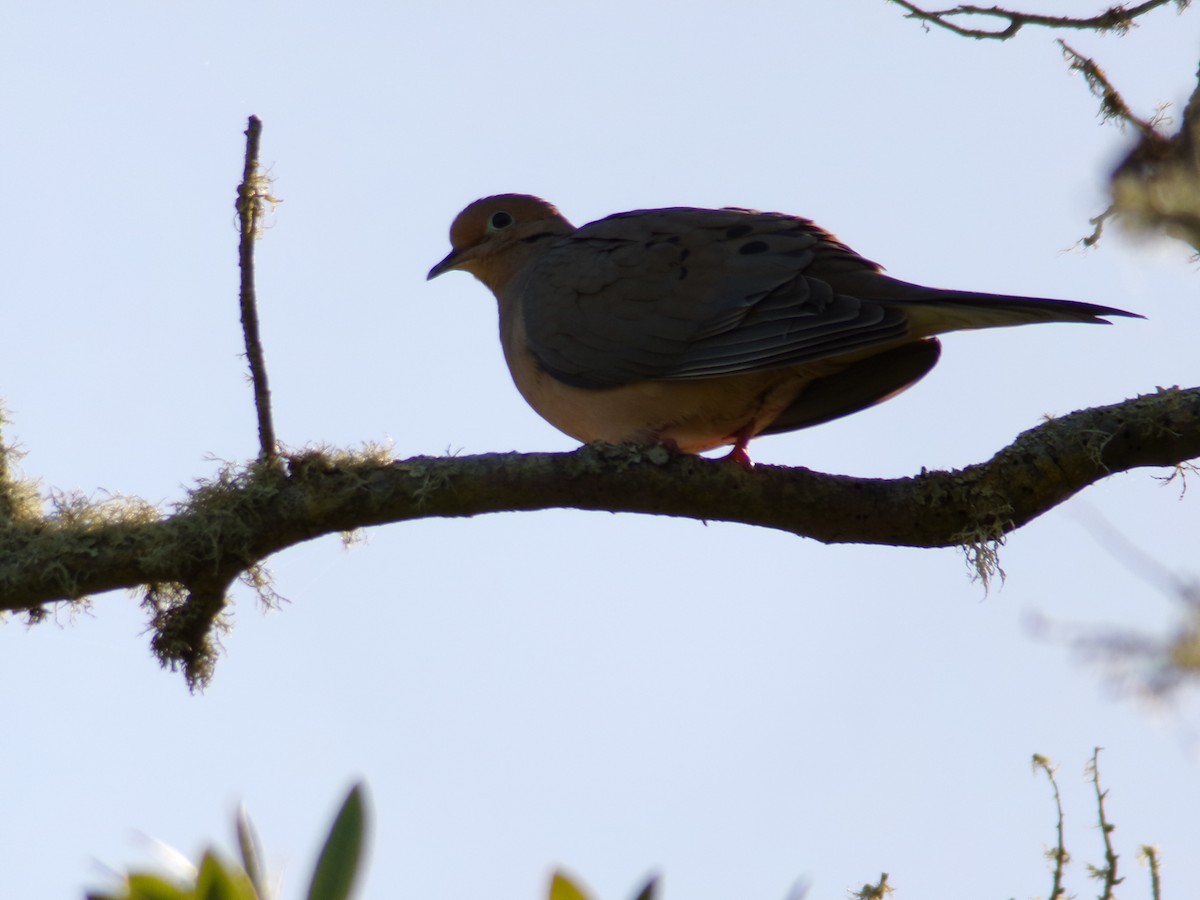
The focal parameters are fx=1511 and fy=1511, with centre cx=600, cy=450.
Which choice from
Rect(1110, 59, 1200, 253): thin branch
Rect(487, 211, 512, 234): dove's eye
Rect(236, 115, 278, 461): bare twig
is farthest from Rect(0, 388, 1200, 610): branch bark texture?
Rect(487, 211, 512, 234): dove's eye

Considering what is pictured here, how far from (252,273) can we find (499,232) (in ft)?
8.59

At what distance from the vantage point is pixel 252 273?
3736mm

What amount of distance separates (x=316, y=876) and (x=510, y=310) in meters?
3.58

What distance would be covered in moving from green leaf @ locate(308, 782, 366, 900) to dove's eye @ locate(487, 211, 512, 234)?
4.27 metres

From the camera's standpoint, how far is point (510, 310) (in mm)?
5660

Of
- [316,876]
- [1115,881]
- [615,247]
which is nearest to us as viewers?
[316,876]

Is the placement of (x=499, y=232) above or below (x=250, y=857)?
above

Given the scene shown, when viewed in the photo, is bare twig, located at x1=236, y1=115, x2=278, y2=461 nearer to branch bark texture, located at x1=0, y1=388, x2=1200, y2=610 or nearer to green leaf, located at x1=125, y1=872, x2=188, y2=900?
branch bark texture, located at x1=0, y1=388, x2=1200, y2=610

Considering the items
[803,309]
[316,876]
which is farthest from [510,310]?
[316,876]

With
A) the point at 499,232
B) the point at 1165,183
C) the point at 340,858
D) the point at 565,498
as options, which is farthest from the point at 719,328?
the point at 340,858

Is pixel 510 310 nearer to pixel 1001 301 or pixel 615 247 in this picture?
pixel 615 247

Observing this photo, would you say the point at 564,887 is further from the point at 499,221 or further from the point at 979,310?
the point at 499,221

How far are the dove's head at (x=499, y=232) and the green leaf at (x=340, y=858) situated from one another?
4.07m

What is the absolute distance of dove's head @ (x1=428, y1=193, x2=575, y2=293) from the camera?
6.21m
